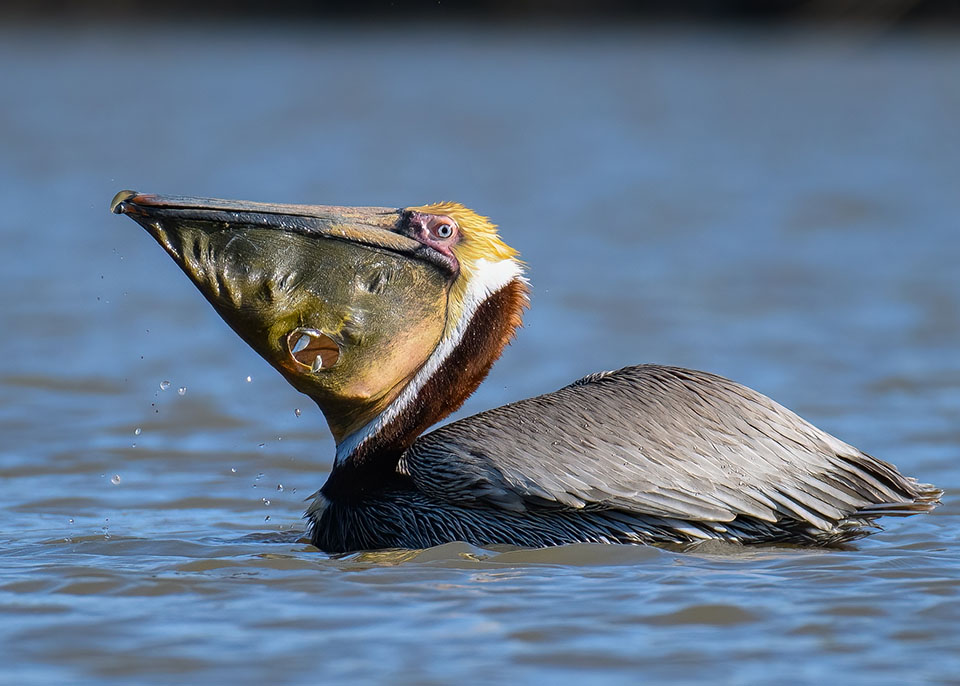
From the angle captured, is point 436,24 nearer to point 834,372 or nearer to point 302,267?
point 834,372

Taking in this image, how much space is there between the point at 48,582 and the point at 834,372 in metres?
4.74

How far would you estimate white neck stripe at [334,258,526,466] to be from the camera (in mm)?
5016

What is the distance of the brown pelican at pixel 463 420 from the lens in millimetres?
4656

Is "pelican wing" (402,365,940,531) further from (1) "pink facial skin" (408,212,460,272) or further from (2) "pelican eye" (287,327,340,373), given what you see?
(1) "pink facial skin" (408,212,460,272)

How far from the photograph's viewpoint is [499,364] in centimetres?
858

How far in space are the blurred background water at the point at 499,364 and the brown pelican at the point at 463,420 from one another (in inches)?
4.9

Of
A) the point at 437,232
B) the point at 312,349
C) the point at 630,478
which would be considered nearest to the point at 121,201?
the point at 312,349

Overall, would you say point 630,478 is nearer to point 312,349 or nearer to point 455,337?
point 455,337

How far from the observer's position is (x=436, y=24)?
36.4 m

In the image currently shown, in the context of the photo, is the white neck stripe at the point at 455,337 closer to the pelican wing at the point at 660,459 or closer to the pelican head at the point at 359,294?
the pelican head at the point at 359,294

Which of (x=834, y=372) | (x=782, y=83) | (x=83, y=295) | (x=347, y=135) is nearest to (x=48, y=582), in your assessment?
(x=834, y=372)

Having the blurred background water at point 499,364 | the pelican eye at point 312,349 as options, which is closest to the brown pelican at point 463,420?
the pelican eye at point 312,349

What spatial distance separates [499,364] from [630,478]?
3.97 m

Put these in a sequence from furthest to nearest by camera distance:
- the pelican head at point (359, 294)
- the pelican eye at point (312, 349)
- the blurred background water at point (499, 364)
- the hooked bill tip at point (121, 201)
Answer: the pelican eye at point (312, 349)
the pelican head at point (359, 294)
the hooked bill tip at point (121, 201)
the blurred background water at point (499, 364)
